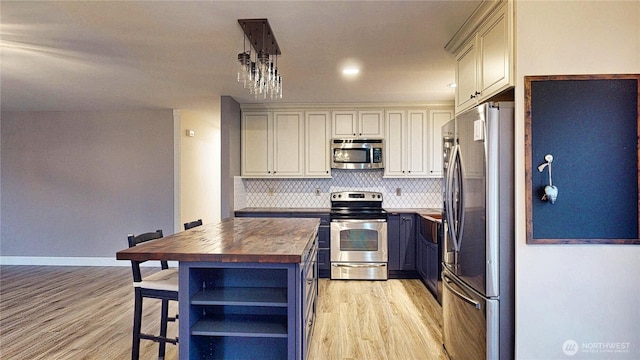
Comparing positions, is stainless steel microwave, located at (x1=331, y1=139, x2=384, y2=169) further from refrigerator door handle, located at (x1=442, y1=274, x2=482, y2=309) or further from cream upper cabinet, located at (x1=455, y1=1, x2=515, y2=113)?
refrigerator door handle, located at (x1=442, y1=274, x2=482, y2=309)

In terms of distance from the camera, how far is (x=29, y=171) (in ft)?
17.3

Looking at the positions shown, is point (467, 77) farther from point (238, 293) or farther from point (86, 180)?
point (86, 180)

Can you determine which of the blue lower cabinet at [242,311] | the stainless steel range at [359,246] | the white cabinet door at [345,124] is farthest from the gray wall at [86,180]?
the blue lower cabinet at [242,311]

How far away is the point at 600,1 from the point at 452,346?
2.23m

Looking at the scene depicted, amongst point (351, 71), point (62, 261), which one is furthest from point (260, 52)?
point (62, 261)

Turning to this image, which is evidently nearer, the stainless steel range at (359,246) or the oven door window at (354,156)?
the stainless steel range at (359,246)

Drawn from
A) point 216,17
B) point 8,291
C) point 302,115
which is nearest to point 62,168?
point 8,291

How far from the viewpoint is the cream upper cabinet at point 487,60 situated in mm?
1916

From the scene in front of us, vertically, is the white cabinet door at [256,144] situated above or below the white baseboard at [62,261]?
above

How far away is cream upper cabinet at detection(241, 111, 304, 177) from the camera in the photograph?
477 cm

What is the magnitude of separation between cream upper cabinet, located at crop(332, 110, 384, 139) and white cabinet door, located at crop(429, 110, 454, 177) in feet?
2.23

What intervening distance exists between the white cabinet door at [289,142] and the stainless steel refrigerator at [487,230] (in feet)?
9.38

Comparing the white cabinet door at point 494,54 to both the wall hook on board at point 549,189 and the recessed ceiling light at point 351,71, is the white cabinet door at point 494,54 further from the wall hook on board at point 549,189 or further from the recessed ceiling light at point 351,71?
the recessed ceiling light at point 351,71

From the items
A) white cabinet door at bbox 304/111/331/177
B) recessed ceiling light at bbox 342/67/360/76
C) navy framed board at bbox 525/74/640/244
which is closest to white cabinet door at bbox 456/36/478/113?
navy framed board at bbox 525/74/640/244
